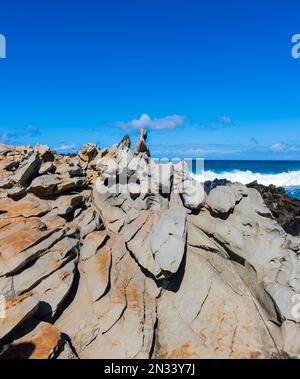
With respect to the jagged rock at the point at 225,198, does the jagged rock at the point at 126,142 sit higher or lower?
higher

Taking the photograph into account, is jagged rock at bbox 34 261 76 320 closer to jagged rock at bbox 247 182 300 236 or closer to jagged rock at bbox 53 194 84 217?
jagged rock at bbox 53 194 84 217

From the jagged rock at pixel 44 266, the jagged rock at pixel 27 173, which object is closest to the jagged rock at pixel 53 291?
the jagged rock at pixel 44 266

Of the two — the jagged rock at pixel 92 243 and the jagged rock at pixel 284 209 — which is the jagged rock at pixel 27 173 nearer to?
the jagged rock at pixel 92 243

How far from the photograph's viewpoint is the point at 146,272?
11.6m

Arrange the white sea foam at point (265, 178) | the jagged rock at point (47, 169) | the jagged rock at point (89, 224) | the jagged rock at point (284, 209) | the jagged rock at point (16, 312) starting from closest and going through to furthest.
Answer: the jagged rock at point (16, 312) < the jagged rock at point (89, 224) < the jagged rock at point (47, 169) < the jagged rock at point (284, 209) < the white sea foam at point (265, 178)

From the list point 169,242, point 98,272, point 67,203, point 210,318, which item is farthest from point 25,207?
point 210,318

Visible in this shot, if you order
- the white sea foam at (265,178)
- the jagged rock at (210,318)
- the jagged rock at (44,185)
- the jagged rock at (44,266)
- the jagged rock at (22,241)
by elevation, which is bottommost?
the white sea foam at (265,178)

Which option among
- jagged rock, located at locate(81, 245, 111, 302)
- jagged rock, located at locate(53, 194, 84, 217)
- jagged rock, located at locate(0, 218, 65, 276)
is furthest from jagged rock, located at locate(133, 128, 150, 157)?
jagged rock, located at locate(0, 218, 65, 276)

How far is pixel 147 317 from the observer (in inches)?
409

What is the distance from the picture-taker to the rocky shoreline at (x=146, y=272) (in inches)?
373

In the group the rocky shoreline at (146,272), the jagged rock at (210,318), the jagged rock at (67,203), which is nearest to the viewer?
the rocky shoreline at (146,272)

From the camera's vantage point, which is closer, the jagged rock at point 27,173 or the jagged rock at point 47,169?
the jagged rock at point 27,173

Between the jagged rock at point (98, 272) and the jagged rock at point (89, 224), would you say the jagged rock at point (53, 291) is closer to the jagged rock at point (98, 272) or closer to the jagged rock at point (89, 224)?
the jagged rock at point (98, 272)
